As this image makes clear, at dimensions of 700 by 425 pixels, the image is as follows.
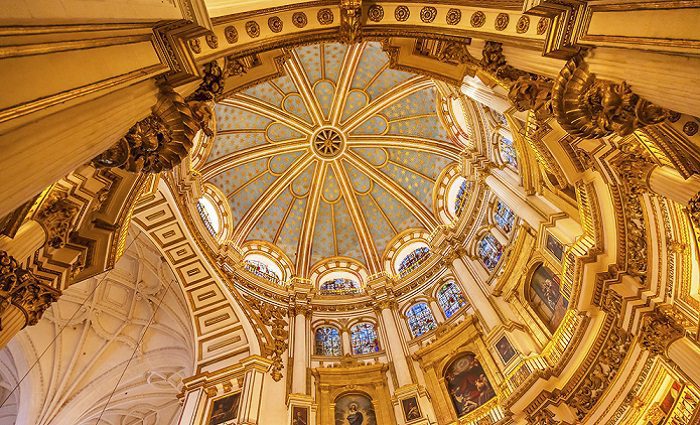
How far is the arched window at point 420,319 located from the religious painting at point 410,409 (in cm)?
375

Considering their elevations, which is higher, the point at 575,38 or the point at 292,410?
the point at 292,410

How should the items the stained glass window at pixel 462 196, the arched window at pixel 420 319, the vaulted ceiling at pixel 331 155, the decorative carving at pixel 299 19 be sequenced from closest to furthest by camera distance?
the decorative carving at pixel 299 19 < the arched window at pixel 420 319 < the stained glass window at pixel 462 196 < the vaulted ceiling at pixel 331 155

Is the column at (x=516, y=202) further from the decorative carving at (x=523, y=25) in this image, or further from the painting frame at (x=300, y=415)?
the painting frame at (x=300, y=415)

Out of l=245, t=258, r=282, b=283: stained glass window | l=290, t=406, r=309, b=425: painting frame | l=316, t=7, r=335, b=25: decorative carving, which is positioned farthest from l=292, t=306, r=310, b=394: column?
l=316, t=7, r=335, b=25: decorative carving

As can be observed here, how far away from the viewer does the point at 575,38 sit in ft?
18.4

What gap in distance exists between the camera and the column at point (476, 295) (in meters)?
15.7

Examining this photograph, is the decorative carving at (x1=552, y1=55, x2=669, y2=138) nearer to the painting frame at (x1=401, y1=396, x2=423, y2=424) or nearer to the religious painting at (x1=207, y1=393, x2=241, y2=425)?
the painting frame at (x1=401, y1=396, x2=423, y2=424)

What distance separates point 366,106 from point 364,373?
1668 cm

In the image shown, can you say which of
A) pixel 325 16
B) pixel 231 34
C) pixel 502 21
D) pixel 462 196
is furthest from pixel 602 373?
pixel 462 196

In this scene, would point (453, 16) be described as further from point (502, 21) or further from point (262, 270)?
point (262, 270)

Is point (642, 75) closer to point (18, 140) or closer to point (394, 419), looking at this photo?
point (18, 140)

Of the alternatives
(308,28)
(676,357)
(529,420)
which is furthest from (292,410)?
(308,28)

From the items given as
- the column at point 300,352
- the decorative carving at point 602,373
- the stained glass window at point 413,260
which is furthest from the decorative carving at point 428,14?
the stained glass window at point 413,260

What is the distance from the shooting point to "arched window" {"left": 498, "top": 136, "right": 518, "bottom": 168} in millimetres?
16734
